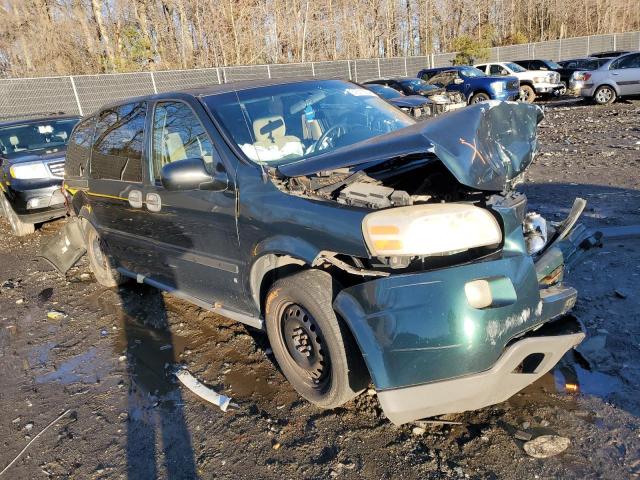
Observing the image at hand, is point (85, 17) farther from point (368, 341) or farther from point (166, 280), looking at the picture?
point (368, 341)

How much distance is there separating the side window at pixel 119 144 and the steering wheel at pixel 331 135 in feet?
4.77

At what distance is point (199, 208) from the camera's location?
3258 millimetres

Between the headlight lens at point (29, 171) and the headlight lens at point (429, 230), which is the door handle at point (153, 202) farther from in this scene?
the headlight lens at point (29, 171)

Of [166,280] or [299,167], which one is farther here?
[166,280]

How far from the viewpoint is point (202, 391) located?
10.6 ft

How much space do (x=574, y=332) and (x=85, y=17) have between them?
28.0 metres

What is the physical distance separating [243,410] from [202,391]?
0.39m

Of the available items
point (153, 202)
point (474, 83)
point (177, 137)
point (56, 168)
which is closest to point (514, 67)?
point (474, 83)

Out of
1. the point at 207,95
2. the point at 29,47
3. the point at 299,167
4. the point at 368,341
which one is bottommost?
the point at 368,341

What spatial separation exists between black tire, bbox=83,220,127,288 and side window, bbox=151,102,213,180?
1847mm

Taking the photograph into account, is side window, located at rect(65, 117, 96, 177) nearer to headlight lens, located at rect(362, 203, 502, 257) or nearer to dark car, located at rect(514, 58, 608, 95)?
headlight lens, located at rect(362, 203, 502, 257)

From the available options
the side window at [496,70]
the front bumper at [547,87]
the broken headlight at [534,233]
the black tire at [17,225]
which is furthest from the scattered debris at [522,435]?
the side window at [496,70]

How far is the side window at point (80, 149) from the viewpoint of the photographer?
4.80 metres

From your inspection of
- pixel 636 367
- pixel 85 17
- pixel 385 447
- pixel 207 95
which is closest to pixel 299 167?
pixel 207 95
